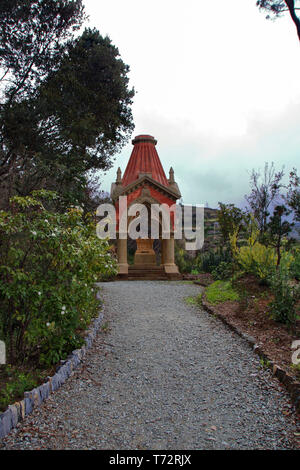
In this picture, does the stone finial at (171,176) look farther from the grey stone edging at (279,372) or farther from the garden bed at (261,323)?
the grey stone edging at (279,372)

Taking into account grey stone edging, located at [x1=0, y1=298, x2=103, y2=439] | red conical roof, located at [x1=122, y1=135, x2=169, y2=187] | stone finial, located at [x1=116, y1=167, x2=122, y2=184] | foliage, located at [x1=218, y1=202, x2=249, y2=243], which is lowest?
grey stone edging, located at [x1=0, y1=298, x2=103, y2=439]

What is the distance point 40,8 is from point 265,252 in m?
10.3

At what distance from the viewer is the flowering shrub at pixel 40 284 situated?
428 cm

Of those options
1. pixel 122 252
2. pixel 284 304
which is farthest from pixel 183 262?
pixel 284 304

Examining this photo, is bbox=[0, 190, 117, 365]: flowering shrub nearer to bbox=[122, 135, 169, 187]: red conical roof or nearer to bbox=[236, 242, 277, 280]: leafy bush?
bbox=[236, 242, 277, 280]: leafy bush

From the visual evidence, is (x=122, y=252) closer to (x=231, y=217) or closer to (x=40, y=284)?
(x=231, y=217)

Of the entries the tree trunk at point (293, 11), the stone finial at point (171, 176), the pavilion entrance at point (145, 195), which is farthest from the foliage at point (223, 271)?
the tree trunk at point (293, 11)

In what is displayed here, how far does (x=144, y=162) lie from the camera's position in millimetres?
16422

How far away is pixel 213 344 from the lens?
5.70 metres

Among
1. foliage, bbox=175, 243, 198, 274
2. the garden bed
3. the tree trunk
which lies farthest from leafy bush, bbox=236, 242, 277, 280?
foliage, bbox=175, 243, 198, 274

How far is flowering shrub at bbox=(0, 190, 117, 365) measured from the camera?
14.0ft

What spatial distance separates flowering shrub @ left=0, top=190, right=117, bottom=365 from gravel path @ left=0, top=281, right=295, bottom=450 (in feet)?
2.01

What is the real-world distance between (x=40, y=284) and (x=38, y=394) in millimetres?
1242

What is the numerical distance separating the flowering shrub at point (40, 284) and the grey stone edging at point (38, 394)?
0.56ft
